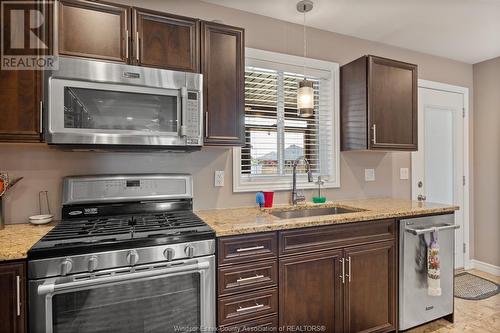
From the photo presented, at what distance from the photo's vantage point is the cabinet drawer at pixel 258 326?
1646 millimetres

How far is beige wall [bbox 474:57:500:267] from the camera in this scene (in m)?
3.45

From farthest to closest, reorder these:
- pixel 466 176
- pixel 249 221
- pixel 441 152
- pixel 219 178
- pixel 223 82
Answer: pixel 466 176 → pixel 441 152 → pixel 219 178 → pixel 223 82 → pixel 249 221

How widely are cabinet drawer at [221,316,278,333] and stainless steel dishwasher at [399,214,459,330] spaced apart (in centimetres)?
104

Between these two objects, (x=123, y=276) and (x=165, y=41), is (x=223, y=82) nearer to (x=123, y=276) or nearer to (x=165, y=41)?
(x=165, y=41)

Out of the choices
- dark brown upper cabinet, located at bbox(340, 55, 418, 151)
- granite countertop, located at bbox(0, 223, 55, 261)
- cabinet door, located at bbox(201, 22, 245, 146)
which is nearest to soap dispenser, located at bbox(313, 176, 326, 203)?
dark brown upper cabinet, located at bbox(340, 55, 418, 151)

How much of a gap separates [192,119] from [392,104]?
179 cm

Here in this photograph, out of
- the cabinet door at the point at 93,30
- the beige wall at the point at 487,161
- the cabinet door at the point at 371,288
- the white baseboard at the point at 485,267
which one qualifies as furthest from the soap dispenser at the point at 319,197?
the white baseboard at the point at 485,267

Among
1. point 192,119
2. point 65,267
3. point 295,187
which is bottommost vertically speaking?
point 65,267

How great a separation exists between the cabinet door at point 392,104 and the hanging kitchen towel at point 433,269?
2.80 feet

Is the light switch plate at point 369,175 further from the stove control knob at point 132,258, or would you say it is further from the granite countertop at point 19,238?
the granite countertop at point 19,238

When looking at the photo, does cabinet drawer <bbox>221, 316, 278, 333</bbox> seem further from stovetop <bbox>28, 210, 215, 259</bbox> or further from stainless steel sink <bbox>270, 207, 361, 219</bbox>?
stainless steel sink <bbox>270, 207, 361, 219</bbox>

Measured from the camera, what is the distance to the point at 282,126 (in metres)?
2.65

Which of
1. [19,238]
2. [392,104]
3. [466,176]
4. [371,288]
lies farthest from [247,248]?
[466,176]

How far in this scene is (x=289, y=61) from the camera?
2.62 metres
